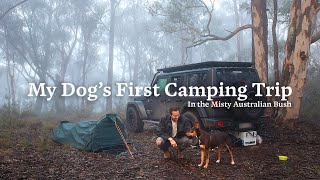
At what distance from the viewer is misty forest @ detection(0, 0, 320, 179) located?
30.7ft

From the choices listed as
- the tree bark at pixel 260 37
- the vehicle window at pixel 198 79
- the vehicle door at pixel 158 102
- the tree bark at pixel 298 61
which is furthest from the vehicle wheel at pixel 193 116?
the tree bark at pixel 260 37

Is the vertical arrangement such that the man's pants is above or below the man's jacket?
below

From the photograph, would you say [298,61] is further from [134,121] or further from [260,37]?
[134,121]

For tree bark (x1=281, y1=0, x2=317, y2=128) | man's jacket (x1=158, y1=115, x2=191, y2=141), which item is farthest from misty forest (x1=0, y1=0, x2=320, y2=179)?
man's jacket (x1=158, y1=115, x2=191, y2=141)

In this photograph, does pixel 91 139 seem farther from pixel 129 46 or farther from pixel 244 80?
pixel 129 46

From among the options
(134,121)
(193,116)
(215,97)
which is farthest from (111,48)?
(215,97)

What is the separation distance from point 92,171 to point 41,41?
27.0 m

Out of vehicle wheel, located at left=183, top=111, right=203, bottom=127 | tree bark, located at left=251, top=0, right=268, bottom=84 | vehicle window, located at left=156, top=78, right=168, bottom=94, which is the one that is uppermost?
tree bark, located at left=251, top=0, right=268, bottom=84

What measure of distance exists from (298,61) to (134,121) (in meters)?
5.87

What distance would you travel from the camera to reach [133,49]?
46.6m

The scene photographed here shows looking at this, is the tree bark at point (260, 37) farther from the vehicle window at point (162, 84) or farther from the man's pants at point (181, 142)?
the man's pants at point (181, 142)

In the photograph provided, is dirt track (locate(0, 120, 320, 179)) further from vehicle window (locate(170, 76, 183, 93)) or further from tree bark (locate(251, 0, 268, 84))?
tree bark (locate(251, 0, 268, 84))

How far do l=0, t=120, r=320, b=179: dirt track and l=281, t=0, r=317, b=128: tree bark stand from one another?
2.57 ft

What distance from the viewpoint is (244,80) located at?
8.34 m
